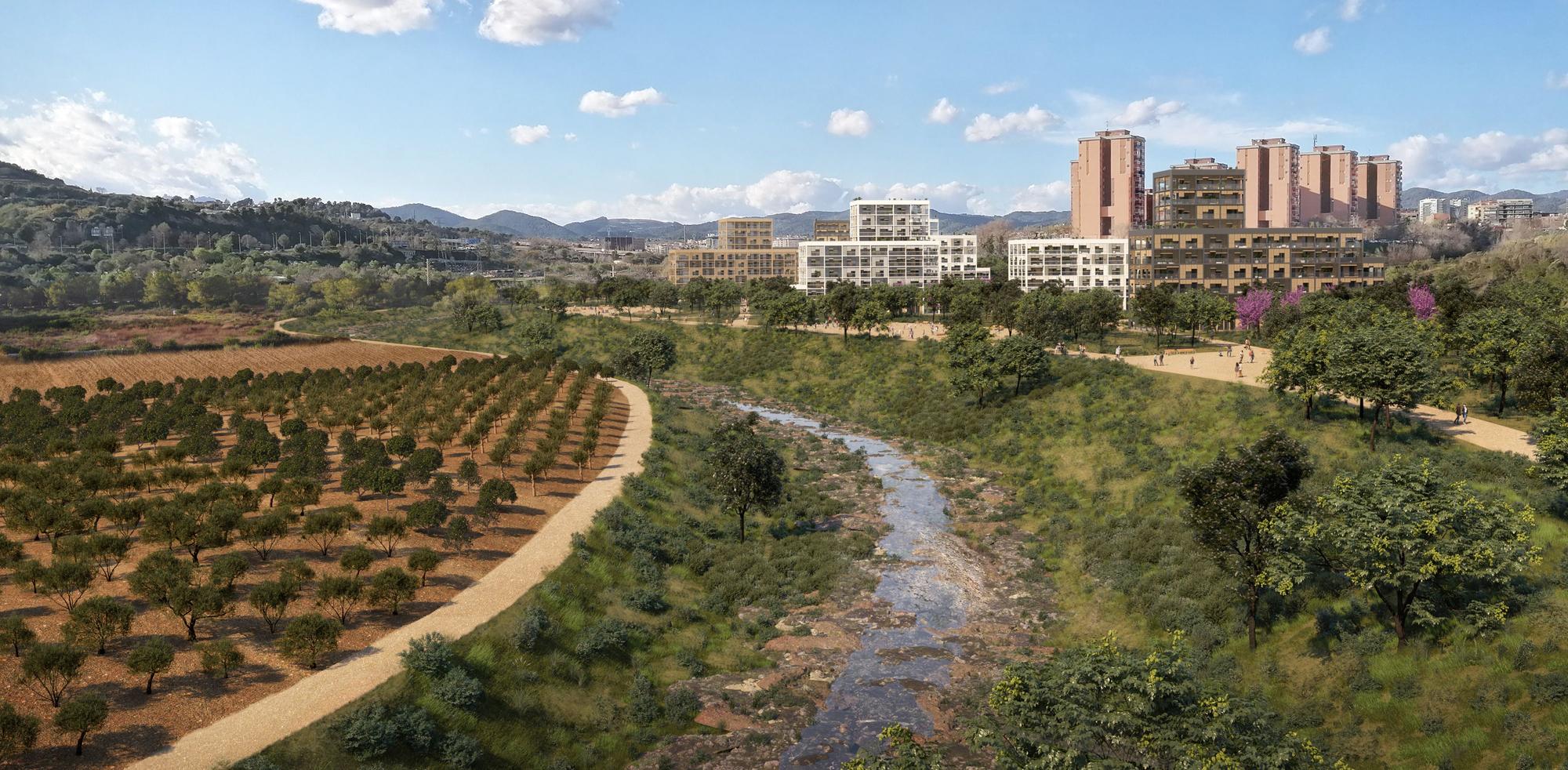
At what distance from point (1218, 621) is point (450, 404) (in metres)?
65.7

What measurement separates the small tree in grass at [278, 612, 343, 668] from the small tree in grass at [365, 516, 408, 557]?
410 inches

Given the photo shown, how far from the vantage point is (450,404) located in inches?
3253

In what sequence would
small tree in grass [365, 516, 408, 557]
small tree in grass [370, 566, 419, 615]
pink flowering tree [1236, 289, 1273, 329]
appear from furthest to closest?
pink flowering tree [1236, 289, 1273, 329], small tree in grass [365, 516, 408, 557], small tree in grass [370, 566, 419, 615]

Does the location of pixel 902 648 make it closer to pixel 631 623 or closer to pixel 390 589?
pixel 631 623

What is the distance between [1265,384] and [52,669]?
84.1 metres

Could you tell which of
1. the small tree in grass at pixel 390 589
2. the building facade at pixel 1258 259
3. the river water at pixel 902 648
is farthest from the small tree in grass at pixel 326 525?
the building facade at pixel 1258 259

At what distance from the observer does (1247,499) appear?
38.6 m

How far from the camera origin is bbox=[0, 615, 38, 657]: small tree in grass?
33.0 metres

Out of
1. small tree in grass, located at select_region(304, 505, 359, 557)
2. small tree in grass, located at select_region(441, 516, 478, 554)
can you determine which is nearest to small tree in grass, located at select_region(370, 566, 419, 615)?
small tree in grass, located at select_region(441, 516, 478, 554)

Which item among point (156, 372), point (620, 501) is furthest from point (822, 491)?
point (156, 372)

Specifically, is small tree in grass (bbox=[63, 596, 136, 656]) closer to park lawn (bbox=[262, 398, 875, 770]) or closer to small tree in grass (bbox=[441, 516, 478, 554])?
park lawn (bbox=[262, 398, 875, 770])

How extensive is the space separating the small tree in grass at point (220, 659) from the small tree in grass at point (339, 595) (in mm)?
3943

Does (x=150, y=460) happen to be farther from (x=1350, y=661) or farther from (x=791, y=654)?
(x=1350, y=661)

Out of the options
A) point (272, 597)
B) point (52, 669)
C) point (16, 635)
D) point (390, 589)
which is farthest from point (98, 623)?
point (390, 589)
